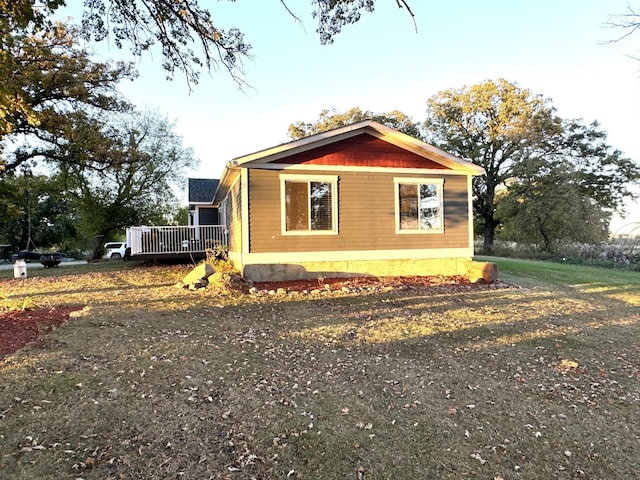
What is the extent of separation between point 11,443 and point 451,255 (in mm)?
10889

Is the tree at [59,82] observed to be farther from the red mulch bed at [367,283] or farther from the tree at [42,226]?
the tree at [42,226]

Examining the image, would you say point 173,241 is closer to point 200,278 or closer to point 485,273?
point 200,278

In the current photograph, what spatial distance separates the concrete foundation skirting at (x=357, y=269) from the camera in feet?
32.5

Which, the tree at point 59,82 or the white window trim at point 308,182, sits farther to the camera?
the tree at point 59,82

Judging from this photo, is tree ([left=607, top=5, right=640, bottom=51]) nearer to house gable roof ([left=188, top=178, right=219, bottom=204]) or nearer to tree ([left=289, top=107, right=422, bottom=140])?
house gable roof ([left=188, top=178, right=219, bottom=204])

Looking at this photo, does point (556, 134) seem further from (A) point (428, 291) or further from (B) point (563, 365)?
(B) point (563, 365)

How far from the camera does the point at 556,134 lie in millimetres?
25172

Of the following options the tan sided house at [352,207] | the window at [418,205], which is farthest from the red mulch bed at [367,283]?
the window at [418,205]

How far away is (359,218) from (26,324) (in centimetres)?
779

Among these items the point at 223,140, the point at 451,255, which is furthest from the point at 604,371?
the point at 223,140

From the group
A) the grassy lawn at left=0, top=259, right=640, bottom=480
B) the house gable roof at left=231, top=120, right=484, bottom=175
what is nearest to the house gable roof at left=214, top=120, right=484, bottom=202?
the house gable roof at left=231, top=120, right=484, bottom=175

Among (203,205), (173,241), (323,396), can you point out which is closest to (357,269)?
(323,396)

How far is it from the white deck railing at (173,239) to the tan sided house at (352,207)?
11.3 feet

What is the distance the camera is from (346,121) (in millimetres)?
27859
